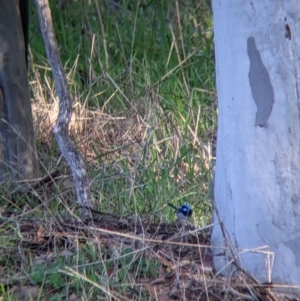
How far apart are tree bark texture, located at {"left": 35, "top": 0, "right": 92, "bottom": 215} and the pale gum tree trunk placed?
1.15m

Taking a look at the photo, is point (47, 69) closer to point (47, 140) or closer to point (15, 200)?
point (47, 140)

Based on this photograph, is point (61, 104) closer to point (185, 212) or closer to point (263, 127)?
point (185, 212)

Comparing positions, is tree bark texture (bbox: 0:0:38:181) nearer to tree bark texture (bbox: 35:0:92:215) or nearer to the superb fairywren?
tree bark texture (bbox: 35:0:92:215)

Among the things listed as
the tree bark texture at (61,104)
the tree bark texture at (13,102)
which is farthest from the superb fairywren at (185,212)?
the tree bark texture at (13,102)

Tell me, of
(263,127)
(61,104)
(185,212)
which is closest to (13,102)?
(61,104)

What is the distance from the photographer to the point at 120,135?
5.70m

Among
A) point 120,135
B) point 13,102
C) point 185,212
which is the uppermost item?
point 13,102

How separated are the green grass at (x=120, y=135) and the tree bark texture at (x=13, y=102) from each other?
0.20 meters

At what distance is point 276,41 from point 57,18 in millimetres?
4620

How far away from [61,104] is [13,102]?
0.79 m

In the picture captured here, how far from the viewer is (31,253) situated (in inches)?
146

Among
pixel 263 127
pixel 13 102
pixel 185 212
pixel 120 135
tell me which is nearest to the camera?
pixel 263 127

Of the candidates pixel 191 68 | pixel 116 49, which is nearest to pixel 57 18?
pixel 116 49

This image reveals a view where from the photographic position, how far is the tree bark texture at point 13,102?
4770 millimetres
